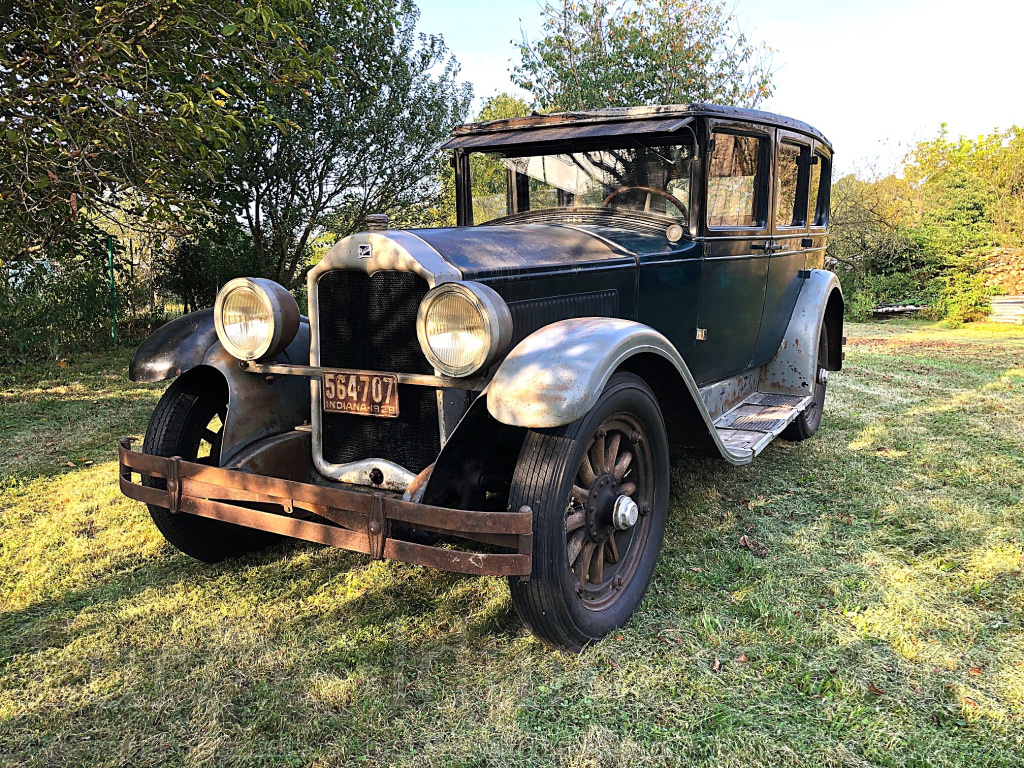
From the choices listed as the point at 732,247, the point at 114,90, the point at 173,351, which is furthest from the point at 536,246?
the point at 114,90

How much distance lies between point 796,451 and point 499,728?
3.45 meters

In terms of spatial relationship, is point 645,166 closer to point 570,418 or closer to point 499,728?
point 570,418

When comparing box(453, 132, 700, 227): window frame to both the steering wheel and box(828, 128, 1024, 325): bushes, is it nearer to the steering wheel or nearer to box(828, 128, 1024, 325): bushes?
the steering wheel

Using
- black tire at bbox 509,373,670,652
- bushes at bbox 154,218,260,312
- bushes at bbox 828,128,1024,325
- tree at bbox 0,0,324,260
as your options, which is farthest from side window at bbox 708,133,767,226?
bushes at bbox 828,128,1024,325

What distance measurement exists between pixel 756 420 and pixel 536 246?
178cm

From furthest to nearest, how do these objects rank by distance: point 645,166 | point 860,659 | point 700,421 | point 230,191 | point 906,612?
point 230,191 < point 645,166 < point 700,421 < point 906,612 < point 860,659

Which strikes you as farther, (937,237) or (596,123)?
(937,237)

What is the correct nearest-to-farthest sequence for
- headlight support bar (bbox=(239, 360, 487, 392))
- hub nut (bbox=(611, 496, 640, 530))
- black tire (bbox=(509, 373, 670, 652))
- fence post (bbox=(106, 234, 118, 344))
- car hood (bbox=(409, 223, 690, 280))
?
1. black tire (bbox=(509, 373, 670, 652))
2. headlight support bar (bbox=(239, 360, 487, 392))
3. hub nut (bbox=(611, 496, 640, 530))
4. car hood (bbox=(409, 223, 690, 280))
5. fence post (bbox=(106, 234, 118, 344))

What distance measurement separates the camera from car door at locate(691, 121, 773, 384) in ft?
11.6

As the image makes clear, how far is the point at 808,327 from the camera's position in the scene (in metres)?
4.56

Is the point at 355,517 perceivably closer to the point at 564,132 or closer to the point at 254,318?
the point at 254,318

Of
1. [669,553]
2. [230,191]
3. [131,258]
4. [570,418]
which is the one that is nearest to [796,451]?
[669,553]

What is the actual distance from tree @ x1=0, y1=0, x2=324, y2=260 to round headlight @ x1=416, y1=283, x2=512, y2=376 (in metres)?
3.78

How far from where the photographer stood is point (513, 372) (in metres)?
2.17
